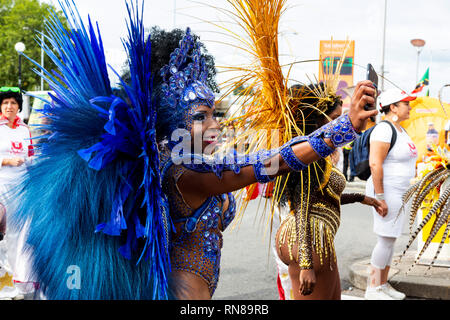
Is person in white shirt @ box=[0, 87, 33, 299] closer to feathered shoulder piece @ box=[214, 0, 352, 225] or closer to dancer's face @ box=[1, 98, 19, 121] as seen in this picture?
dancer's face @ box=[1, 98, 19, 121]

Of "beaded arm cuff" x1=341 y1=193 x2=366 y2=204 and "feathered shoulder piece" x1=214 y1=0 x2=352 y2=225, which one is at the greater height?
"feathered shoulder piece" x1=214 y1=0 x2=352 y2=225

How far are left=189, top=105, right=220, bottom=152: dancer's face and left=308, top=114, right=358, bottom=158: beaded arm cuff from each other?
1.46 feet

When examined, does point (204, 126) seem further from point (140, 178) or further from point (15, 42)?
point (15, 42)

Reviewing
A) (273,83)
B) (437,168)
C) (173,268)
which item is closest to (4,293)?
(173,268)

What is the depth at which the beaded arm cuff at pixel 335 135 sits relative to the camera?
61.1 inches

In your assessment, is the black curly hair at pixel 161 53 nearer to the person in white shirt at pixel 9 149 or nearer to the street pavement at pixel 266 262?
the street pavement at pixel 266 262

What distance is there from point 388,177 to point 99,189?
2996 mm

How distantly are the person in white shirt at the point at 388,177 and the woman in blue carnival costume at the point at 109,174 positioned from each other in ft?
8.31

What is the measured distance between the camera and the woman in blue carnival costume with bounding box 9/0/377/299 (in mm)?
1591

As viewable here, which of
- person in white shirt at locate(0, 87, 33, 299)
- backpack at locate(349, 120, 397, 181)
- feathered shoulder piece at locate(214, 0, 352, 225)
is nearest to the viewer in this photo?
feathered shoulder piece at locate(214, 0, 352, 225)

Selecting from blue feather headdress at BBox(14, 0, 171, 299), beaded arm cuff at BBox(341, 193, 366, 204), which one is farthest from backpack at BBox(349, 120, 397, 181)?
blue feather headdress at BBox(14, 0, 171, 299)

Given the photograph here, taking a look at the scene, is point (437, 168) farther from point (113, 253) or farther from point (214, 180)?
point (113, 253)

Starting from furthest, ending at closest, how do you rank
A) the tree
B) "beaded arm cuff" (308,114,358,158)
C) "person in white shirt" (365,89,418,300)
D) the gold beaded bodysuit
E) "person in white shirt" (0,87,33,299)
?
1. the tree
2. "person in white shirt" (0,87,33,299)
3. "person in white shirt" (365,89,418,300)
4. the gold beaded bodysuit
5. "beaded arm cuff" (308,114,358,158)

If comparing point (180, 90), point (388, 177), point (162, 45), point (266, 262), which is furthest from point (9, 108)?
point (388, 177)
